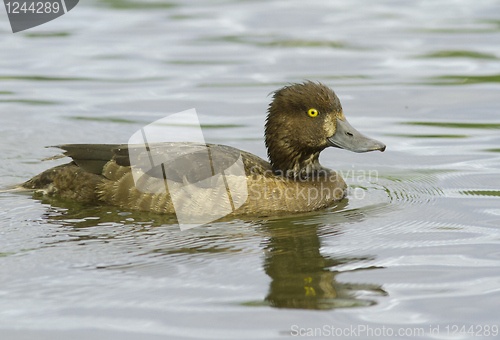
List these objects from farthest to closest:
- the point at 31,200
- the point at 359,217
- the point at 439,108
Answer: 1. the point at 439,108
2. the point at 31,200
3. the point at 359,217

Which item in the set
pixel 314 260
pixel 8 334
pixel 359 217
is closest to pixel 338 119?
pixel 359 217

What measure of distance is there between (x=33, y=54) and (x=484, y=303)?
10.7 m

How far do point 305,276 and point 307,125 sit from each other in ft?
6.89

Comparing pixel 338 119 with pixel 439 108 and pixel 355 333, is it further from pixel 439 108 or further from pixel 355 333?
pixel 439 108

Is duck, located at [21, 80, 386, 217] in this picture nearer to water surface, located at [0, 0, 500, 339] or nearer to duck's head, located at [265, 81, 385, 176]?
duck's head, located at [265, 81, 385, 176]

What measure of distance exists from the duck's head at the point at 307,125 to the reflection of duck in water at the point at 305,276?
3.50 ft

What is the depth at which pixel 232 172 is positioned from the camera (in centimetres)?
638

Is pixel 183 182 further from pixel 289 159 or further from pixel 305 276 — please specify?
pixel 305 276

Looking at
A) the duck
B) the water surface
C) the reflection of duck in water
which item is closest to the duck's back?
the duck

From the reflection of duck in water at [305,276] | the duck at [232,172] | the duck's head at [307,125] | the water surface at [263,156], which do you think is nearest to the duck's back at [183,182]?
the duck at [232,172]

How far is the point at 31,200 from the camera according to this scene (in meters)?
6.81

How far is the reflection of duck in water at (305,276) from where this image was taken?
4527 mm

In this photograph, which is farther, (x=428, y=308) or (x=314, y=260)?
(x=314, y=260)

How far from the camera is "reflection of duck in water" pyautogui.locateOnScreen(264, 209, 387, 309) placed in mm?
4527
